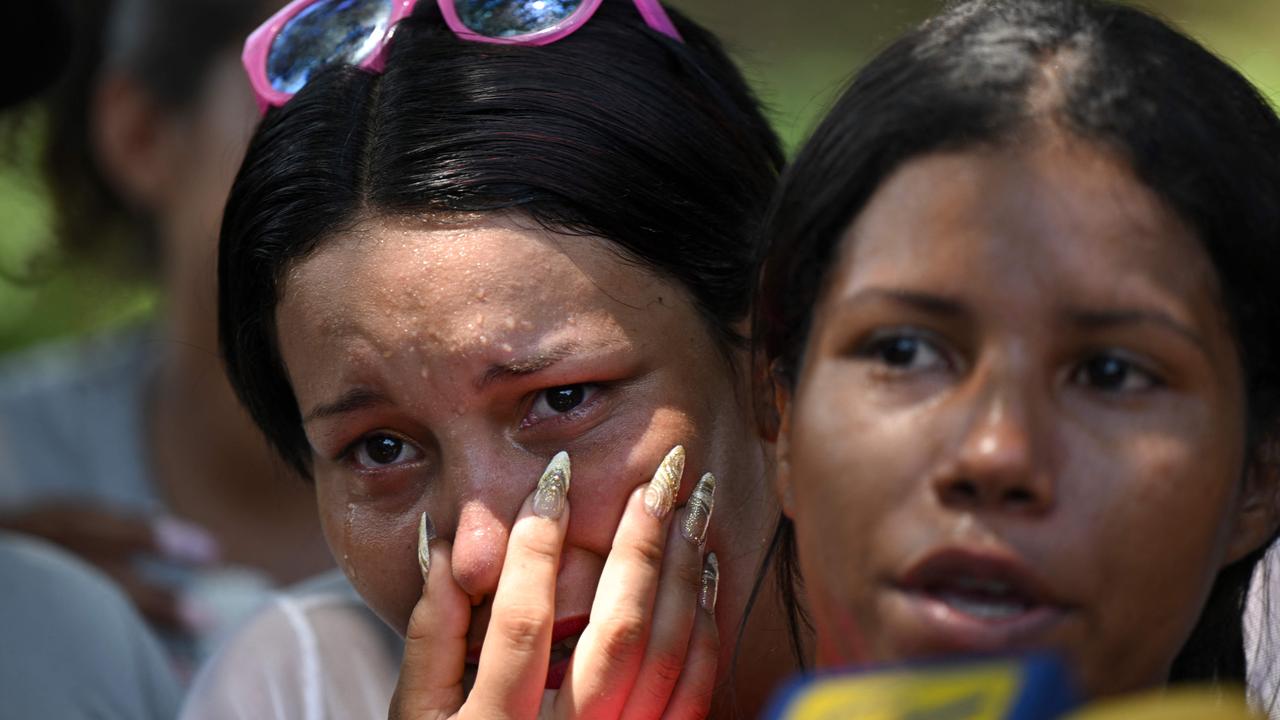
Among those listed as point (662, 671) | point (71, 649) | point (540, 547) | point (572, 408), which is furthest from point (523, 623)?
point (71, 649)

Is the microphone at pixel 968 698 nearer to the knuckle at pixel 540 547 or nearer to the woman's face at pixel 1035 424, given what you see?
the woman's face at pixel 1035 424

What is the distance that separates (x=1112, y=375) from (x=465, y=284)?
958 mm

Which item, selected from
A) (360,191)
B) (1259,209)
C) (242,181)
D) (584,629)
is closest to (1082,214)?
(1259,209)

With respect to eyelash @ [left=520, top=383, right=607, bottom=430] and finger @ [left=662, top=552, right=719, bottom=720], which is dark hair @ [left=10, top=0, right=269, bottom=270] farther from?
→ finger @ [left=662, top=552, right=719, bottom=720]

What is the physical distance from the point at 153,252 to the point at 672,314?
12.1 feet

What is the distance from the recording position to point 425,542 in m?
2.26

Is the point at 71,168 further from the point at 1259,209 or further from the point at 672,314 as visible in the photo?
the point at 1259,209

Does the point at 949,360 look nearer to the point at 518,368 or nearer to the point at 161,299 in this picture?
the point at 518,368

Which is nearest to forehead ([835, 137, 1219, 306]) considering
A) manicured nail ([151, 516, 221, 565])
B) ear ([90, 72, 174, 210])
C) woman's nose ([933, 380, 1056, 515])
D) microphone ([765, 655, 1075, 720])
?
woman's nose ([933, 380, 1056, 515])

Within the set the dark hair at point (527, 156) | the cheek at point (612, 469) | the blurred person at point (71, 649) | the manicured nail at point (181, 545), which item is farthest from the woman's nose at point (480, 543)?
the manicured nail at point (181, 545)

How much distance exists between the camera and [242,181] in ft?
8.36

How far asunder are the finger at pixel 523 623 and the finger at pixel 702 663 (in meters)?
0.19

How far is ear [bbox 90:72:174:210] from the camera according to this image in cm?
523

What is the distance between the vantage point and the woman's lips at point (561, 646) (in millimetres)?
2264
